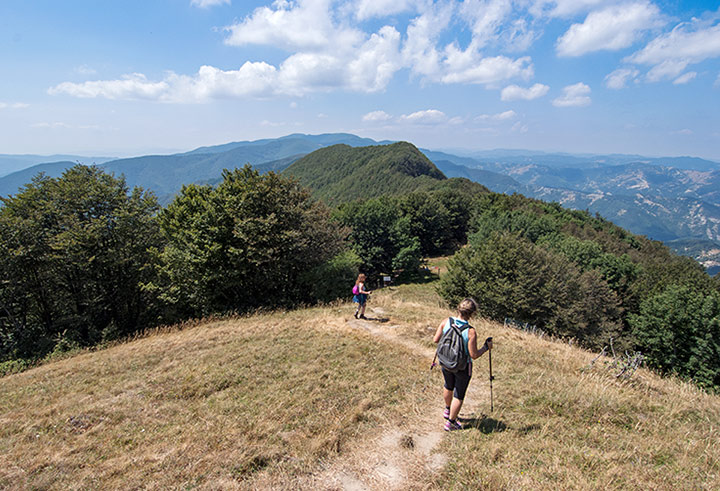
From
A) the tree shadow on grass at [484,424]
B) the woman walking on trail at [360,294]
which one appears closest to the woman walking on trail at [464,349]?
the tree shadow on grass at [484,424]

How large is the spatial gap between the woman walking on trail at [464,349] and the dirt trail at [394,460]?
0.54m

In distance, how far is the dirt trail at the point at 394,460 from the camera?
15.2 feet

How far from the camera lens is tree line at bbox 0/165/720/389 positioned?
1848cm

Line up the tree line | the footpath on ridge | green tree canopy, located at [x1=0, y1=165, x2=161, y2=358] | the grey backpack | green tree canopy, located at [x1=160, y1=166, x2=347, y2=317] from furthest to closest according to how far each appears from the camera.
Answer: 1. the tree line
2. green tree canopy, located at [x1=160, y1=166, x2=347, y2=317]
3. green tree canopy, located at [x1=0, y1=165, x2=161, y2=358]
4. the grey backpack
5. the footpath on ridge

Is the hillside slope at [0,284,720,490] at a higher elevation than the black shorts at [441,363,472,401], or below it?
below

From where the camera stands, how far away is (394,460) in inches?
201

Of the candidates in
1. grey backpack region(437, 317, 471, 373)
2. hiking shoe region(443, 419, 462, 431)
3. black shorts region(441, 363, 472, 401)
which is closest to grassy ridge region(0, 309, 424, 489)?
hiking shoe region(443, 419, 462, 431)

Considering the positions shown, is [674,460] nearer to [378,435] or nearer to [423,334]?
[378,435]

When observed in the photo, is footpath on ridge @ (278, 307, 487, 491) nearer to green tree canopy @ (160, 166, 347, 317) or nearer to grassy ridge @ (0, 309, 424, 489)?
grassy ridge @ (0, 309, 424, 489)

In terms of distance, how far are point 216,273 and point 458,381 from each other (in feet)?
54.0

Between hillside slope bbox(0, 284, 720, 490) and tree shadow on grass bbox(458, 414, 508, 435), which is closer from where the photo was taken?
hillside slope bbox(0, 284, 720, 490)

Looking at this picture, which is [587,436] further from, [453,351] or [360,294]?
[360,294]

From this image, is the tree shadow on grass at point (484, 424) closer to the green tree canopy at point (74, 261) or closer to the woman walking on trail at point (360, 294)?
the woman walking on trail at point (360, 294)

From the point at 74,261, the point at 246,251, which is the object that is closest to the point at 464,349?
the point at 246,251
